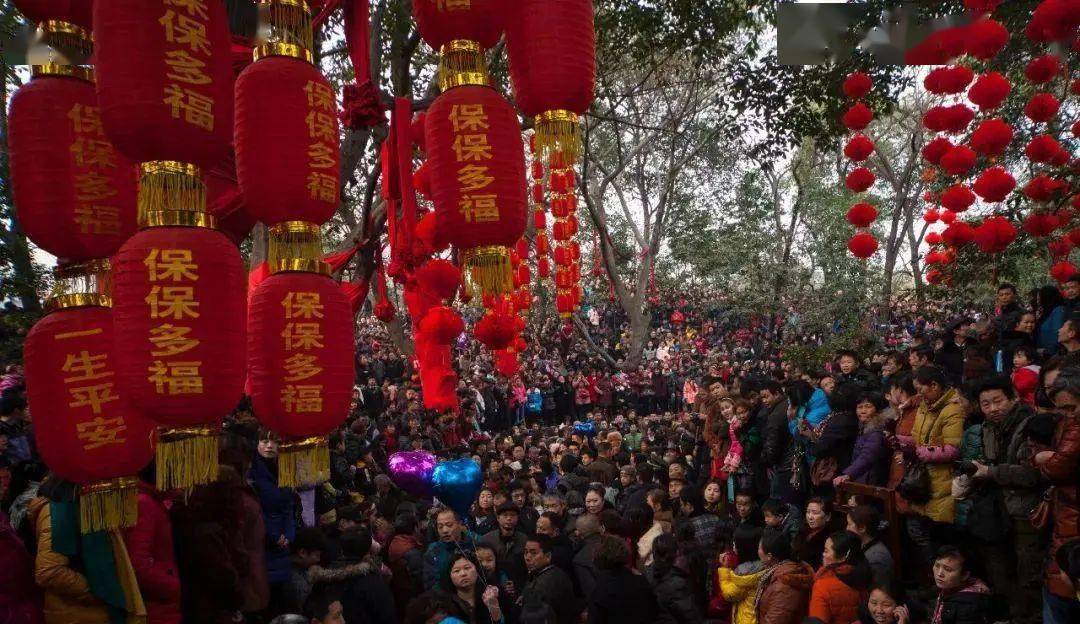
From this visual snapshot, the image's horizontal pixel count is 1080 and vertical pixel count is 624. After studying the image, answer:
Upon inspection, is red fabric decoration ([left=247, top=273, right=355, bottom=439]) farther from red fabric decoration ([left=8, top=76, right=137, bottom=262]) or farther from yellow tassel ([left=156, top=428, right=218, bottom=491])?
red fabric decoration ([left=8, top=76, right=137, bottom=262])

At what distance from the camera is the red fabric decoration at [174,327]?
320 centimetres

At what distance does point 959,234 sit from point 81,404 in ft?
32.1

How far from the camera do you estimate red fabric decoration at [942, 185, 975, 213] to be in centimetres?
926

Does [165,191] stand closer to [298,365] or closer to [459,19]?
[298,365]

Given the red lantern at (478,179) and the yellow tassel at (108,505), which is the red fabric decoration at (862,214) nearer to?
the red lantern at (478,179)

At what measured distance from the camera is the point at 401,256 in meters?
6.99

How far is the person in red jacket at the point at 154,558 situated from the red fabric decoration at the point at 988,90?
7960mm

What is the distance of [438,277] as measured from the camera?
6855 millimetres

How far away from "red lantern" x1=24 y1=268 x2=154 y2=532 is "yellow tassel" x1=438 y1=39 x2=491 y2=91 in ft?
6.82

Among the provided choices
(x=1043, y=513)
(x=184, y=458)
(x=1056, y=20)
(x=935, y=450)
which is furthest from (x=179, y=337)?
(x=1056, y=20)

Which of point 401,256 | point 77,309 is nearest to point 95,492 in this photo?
point 77,309

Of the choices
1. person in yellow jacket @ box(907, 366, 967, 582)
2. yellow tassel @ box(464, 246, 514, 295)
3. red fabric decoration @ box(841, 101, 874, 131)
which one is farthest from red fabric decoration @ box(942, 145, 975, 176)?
yellow tassel @ box(464, 246, 514, 295)

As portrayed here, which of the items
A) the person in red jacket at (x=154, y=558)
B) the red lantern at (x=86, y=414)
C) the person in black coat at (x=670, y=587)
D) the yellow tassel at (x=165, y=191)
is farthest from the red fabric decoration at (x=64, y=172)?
the person in black coat at (x=670, y=587)

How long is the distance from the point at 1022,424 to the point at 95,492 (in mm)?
5059
